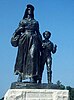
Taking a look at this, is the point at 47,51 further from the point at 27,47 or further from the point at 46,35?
the point at 27,47

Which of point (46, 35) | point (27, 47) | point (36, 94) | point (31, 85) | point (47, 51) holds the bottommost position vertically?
point (36, 94)

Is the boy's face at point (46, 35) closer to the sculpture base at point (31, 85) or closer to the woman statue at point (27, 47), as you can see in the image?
the woman statue at point (27, 47)

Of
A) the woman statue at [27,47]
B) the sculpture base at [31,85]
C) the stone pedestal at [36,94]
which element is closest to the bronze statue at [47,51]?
the woman statue at [27,47]

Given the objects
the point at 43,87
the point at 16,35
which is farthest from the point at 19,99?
the point at 16,35

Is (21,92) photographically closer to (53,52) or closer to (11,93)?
(11,93)

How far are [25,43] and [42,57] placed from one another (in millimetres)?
770

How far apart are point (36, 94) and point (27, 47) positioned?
1.71m

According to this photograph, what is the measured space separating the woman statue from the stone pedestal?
62 centimetres

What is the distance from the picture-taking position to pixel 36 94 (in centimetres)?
1053

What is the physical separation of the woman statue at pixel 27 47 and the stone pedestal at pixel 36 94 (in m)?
0.62

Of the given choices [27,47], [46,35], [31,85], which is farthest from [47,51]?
[31,85]

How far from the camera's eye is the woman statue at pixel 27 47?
440 inches

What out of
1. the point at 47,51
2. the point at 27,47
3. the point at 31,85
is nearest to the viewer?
the point at 31,85

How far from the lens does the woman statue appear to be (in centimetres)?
1117
